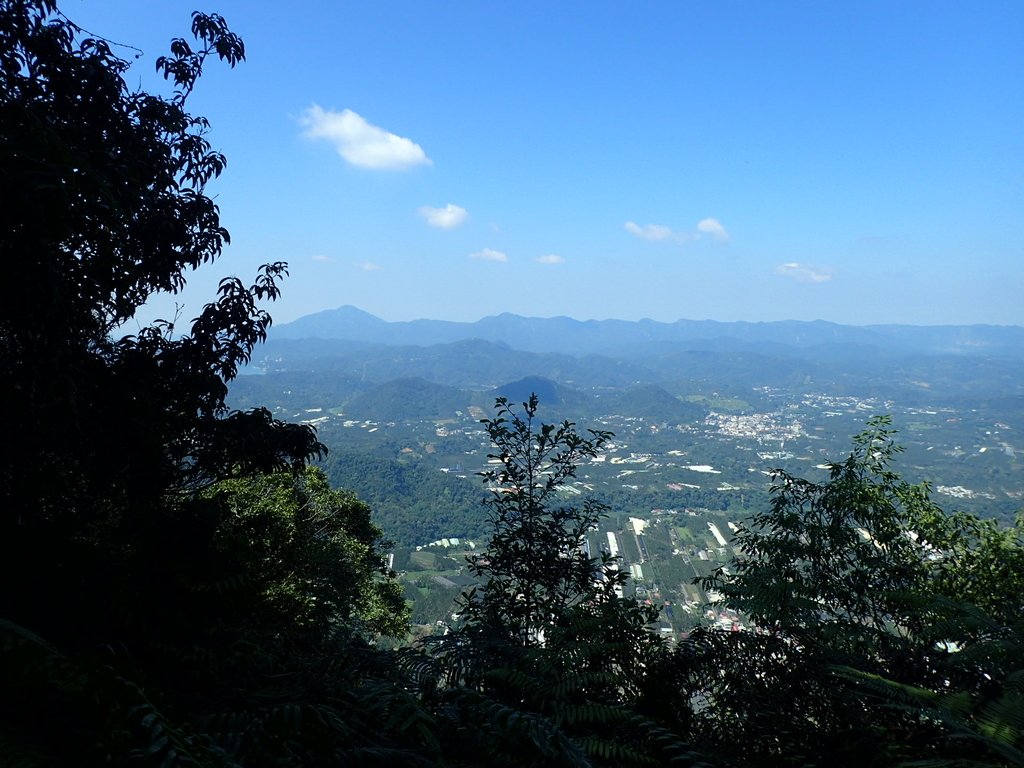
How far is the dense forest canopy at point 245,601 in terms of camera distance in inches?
93.1

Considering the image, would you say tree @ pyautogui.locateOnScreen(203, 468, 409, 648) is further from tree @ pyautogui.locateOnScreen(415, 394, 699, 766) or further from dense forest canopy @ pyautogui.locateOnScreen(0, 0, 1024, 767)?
tree @ pyautogui.locateOnScreen(415, 394, 699, 766)

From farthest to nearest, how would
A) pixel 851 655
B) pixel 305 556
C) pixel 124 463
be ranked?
1. pixel 305 556
2. pixel 124 463
3. pixel 851 655

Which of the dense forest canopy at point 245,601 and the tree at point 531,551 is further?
the tree at point 531,551

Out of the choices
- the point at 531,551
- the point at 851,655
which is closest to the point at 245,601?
the point at 531,551

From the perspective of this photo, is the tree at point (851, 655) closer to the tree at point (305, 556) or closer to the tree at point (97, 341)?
the tree at point (305, 556)

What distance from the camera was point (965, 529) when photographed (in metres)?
8.63

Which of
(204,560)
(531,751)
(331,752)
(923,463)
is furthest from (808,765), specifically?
(923,463)

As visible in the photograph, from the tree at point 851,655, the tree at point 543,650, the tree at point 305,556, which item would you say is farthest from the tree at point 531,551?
the tree at point 305,556

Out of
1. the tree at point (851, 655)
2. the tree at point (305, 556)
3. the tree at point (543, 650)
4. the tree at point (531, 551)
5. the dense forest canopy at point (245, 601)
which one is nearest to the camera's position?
the dense forest canopy at point (245, 601)

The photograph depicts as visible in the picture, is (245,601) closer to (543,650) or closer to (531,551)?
(543,650)

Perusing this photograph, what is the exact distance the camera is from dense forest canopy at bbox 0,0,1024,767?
93.1 inches

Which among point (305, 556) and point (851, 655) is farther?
point (305, 556)

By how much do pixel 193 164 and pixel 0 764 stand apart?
645 centimetres

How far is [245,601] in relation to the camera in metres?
4.01
